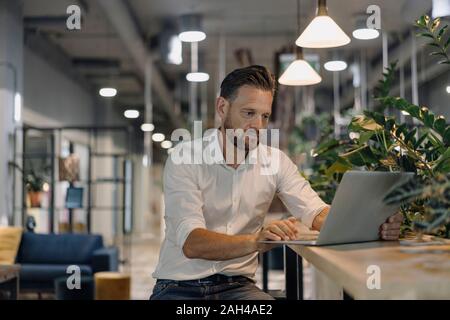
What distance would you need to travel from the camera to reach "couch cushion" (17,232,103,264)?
6641mm

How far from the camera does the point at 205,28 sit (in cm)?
942

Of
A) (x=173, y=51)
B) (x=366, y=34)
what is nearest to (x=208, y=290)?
(x=366, y=34)

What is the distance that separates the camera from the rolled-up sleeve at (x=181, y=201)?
1810 mm

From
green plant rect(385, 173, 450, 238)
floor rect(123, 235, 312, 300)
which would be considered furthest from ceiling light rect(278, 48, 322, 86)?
green plant rect(385, 173, 450, 238)

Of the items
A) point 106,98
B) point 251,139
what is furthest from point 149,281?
point 106,98

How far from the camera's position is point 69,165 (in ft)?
24.6

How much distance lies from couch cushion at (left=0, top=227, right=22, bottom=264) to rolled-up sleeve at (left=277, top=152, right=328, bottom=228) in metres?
4.56

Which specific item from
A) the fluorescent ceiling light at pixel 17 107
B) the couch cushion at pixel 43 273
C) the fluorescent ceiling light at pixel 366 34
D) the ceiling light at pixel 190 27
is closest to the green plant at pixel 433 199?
the fluorescent ceiling light at pixel 366 34

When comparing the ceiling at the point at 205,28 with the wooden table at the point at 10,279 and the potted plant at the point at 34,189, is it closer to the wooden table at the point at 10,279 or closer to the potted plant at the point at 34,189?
the potted plant at the point at 34,189

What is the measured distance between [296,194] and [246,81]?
44 centimetres

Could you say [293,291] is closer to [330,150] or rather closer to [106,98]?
[330,150]

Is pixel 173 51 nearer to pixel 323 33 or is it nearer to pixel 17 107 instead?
pixel 17 107

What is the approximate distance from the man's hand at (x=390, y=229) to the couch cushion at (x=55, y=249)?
17.1ft

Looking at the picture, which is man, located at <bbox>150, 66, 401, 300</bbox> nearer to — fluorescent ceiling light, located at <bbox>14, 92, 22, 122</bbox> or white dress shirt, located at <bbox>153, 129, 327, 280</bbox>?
white dress shirt, located at <bbox>153, 129, 327, 280</bbox>
